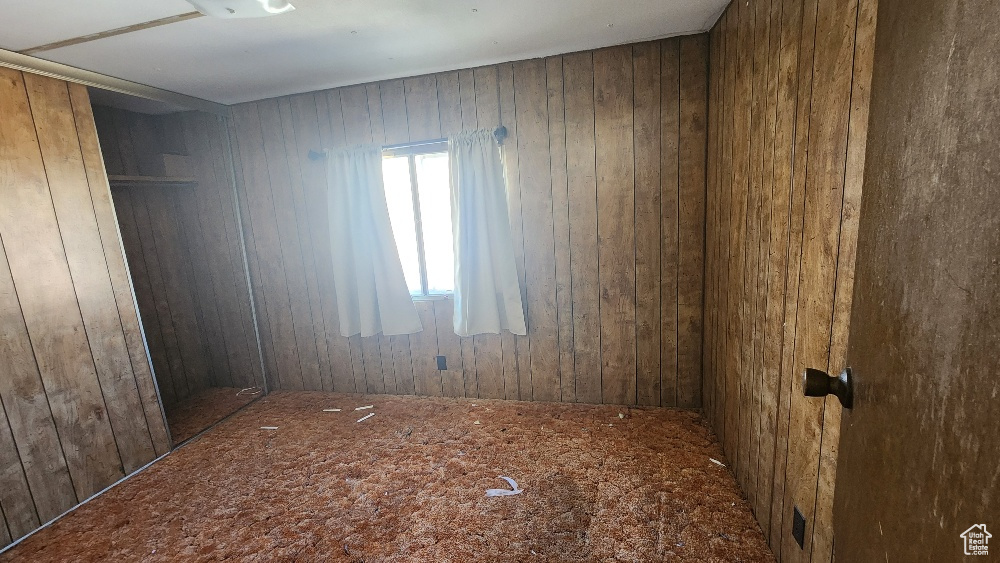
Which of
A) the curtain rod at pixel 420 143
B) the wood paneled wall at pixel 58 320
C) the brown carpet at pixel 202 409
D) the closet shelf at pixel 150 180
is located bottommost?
the brown carpet at pixel 202 409

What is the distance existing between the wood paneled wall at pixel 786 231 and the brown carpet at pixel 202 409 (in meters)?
3.49

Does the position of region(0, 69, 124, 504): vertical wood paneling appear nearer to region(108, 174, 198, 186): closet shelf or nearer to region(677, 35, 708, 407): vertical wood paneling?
region(108, 174, 198, 186): closet shelf

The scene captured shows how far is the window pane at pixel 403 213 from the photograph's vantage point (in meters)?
3.10

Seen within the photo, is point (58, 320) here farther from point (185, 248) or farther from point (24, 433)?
point (185, 248)

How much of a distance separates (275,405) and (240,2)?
9.36 ft

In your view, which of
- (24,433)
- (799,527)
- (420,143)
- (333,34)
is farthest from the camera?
(420,143)

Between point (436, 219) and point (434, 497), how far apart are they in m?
1.86

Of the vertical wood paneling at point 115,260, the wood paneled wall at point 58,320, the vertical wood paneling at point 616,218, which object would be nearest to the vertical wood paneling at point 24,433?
the wood paneled wall at point 58,320

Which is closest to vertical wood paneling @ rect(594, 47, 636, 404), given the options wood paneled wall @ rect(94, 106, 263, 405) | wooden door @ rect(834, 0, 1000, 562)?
wooden door @ rect(834, 0, 1000, 562)

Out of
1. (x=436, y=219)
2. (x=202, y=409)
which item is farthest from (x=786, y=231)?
(x=202, y=409)

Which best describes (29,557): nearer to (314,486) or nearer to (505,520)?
(314,486)

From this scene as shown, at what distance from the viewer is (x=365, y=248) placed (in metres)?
3.12

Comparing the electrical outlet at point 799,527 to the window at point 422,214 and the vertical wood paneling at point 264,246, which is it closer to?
the window at point 422,214

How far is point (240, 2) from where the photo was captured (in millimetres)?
1416
